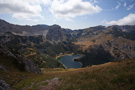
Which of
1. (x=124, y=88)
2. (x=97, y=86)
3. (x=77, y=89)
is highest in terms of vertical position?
(x=124, y=88)

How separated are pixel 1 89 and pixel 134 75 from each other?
24.9 m

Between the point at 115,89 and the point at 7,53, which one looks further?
the point at 7,53

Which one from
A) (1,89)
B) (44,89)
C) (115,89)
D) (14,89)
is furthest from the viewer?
(14,89)

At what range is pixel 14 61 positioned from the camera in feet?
167

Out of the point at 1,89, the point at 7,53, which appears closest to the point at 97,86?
the point at 1,89

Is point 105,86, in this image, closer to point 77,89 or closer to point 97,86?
point 97,86

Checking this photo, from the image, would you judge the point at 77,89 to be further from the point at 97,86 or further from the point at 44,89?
the point at 44,89

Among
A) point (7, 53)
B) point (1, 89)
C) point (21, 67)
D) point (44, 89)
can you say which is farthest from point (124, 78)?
point (7, 53)

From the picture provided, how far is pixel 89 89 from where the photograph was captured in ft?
36.7

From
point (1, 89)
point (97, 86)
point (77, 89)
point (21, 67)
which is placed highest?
point (97, 86)

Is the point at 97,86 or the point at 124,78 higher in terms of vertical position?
the point at 124,78

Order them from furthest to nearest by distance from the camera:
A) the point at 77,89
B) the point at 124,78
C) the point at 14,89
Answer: the point at 14,89 < the point at 77,89 < the point at 124,78

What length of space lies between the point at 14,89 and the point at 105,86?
70.0 ft

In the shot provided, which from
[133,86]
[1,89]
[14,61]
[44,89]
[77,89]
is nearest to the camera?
[133,86]
